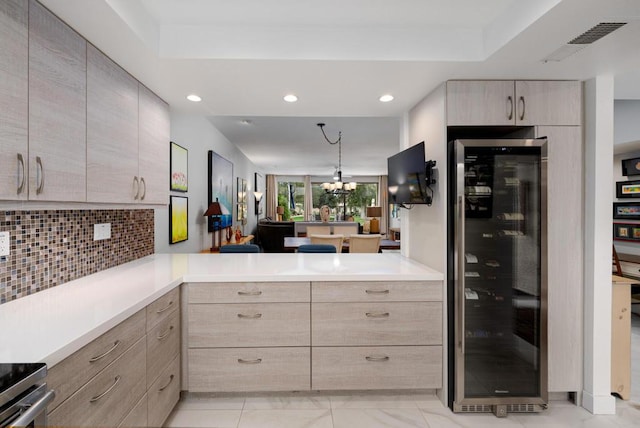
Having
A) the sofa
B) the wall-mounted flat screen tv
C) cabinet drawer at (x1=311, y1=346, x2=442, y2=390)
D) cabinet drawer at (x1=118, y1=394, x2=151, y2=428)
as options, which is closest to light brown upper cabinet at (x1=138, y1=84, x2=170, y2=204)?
cabinet drawer at (x1=118, y1=394, x2=151, y2=428)

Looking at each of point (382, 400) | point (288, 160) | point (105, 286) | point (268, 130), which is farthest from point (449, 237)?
point (288, 160)

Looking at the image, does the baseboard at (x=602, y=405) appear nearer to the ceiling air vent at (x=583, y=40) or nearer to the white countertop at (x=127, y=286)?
the white countertop at (x=127, y=286)

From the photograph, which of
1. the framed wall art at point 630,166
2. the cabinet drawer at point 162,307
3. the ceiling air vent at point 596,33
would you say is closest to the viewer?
the ceiling air vent at point 596,33

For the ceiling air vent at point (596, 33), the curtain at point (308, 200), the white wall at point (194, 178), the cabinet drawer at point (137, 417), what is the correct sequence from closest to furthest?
1. the cabinet drawer at point (137, 417)
2. the ceiling air vent at point (596, 33)
3. the white wall at point (194, 178)
4. the curtain at point (308, 200)

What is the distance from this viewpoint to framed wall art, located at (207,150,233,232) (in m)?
4.37

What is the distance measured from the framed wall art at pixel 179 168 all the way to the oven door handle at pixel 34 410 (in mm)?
2369

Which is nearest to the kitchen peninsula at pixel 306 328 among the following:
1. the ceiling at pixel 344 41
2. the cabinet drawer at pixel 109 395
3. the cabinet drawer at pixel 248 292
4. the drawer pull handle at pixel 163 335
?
the cabinet drawer at pixel 248 292

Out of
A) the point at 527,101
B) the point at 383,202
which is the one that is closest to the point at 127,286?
the point at 527,101

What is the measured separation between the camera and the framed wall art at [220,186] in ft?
14.3

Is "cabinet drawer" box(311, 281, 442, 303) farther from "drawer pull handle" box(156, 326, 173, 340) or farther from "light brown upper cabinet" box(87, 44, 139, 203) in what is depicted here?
"light brown upper cabinet" box(87, 44, 139, 203)

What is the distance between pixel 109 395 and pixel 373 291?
1.50m

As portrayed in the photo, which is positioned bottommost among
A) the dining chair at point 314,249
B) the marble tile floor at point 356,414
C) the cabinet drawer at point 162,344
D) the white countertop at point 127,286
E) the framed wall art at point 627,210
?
the marble tile floor at point 356,414

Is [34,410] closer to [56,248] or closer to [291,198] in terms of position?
[56,248]

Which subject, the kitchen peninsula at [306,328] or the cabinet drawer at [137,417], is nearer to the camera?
the cabinet drawer at [137,417]
